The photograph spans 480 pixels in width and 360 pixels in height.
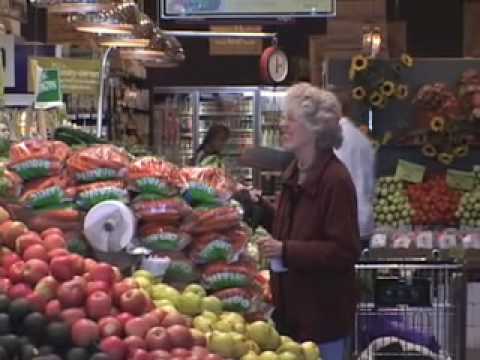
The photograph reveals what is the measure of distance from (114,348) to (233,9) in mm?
4813

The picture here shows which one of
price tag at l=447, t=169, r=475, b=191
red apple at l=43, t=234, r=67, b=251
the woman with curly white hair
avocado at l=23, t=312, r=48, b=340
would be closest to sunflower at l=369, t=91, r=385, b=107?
price tag at l=447, t=169, r=475, b=191

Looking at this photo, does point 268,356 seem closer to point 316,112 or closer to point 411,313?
point 316,112

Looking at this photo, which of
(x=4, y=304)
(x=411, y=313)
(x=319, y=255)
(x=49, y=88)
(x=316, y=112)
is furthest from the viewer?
(x=49, y=88)

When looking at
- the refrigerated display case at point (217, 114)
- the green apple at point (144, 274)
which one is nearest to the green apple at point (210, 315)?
the green apple at point (144, 274)

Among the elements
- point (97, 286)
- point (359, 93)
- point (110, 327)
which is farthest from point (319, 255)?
point (359, 93)

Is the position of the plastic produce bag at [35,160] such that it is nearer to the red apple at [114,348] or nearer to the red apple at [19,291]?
the red apple at [19,291]

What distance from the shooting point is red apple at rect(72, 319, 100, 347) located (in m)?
2.92

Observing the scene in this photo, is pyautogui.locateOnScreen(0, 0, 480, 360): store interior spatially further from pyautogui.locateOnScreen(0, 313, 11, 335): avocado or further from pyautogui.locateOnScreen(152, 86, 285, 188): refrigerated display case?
pyautogui.locateOnScreen(152, 86, 285, 188): refrigerated display case

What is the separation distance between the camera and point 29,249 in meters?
3.40

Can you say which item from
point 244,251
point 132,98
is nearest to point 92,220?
point 244,251

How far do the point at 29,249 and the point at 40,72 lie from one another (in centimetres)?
276

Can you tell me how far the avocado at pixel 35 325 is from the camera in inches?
114

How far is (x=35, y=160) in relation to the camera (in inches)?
153

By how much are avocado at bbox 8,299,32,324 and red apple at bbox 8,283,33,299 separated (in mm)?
127
